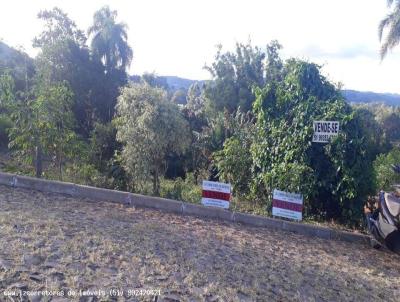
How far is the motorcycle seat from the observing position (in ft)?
17.4

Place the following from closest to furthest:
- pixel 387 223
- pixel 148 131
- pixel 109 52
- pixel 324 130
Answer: pixel 387 223 → pixel 324 130 → pixel 148 131 → pixel 109 52

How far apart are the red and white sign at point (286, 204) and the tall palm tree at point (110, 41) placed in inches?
834

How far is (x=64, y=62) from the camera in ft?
68.4

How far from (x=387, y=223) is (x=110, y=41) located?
1043 inches

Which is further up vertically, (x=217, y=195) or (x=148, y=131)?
(x=148, y=131)

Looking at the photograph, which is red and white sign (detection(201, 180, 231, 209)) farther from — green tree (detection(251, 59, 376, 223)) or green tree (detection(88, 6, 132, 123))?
green tree (detection(88, 6, 132, 123))

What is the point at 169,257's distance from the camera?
13.7ft

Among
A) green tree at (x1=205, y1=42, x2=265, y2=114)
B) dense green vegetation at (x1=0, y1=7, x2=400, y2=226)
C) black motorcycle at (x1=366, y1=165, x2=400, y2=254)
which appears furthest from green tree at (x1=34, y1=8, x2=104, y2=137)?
black motorcycle at (x1=366, y1=165, x2=400, y2=254)

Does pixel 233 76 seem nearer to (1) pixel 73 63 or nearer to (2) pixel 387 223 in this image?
(1) pixel 73 63

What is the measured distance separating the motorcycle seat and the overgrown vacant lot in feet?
2.32

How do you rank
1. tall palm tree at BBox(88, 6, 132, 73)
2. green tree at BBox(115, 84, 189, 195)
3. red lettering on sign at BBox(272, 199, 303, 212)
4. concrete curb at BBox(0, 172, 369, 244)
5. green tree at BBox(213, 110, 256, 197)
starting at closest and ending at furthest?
concrete curb at BBox(0, 172, 369, 244), red lettering on sign at BBox(272, 199, 303, 212), green tree at BBox(115, 84, 189, 195), green tree at BBox(213, 110, 256, 197), tall palm tree at BBox(88, 6, 132, 73)

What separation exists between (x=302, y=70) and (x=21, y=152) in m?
5.64

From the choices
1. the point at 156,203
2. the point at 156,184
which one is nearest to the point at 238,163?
the point at 156,184

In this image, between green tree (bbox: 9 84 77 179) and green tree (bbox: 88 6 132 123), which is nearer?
green tree (bbox: 9 84 77 179)
